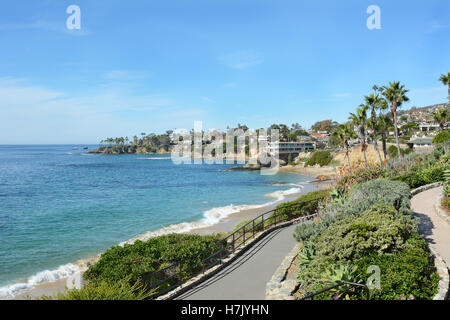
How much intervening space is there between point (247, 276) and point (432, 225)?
9.67m

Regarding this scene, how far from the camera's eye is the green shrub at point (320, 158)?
325 feet

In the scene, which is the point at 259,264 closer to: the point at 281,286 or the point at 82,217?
the point at 281,286

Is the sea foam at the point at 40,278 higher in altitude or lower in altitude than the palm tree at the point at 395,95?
lower

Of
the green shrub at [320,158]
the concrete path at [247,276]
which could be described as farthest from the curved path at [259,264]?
the green shrub at [320,158]

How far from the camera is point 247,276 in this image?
11984mm

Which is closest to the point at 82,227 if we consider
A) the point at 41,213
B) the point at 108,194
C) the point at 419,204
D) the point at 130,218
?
the point at 130,218

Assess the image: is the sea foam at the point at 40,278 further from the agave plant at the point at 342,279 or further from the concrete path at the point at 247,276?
the agave plant at the point at 342,279

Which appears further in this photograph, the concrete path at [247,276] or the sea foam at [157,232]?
the sea foam at [157,232]

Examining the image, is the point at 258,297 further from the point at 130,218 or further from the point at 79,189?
the point at 79,189

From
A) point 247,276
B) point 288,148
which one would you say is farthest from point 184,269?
point 288,148

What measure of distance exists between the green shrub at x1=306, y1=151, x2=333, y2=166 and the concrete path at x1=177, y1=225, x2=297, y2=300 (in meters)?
87.2

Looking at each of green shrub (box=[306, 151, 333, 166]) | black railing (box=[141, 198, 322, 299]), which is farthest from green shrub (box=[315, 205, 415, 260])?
green shrub (box=[306, 151, 333, 166])

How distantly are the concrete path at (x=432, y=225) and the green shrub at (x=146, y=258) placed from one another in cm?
914

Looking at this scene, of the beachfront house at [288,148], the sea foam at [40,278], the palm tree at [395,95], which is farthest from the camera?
the beachfront house at [288,148]
